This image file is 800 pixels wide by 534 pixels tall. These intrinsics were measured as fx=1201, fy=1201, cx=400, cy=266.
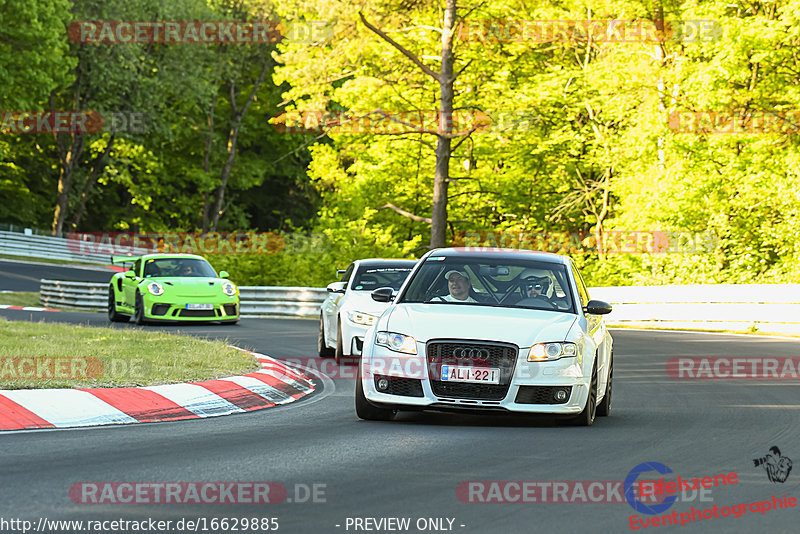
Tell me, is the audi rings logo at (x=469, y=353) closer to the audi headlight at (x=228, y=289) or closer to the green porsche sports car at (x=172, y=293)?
the green porsche sports car at (x=172, y=293)

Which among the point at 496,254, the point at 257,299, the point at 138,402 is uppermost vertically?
the point at 496,254

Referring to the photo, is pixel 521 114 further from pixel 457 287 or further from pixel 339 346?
pixel 457 287

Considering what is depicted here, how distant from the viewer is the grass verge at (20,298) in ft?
112

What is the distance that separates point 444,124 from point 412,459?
27265 millimetres

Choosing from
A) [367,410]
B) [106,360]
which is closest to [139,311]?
[106,360]

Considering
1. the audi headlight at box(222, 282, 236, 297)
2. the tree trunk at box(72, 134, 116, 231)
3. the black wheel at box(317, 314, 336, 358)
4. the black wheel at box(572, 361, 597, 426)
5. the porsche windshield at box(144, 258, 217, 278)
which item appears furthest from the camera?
the tree trunk at box(72, 134, 116, 231)

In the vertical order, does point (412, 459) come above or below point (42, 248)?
above

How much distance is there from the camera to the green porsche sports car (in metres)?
24.5

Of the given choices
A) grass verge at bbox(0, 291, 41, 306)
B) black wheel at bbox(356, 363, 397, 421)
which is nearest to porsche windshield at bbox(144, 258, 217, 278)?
grass verge at bbox(0, 291, 41, 306)

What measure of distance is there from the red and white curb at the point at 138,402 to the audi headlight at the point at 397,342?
1845 mm

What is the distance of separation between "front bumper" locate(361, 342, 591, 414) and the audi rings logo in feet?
0.26

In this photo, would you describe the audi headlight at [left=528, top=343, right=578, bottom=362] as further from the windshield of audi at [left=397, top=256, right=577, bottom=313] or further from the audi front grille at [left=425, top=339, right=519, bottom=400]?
the windshield of audi at [left=397, top=256, right=577, bottom=313]

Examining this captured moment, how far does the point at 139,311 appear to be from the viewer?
24.8 metres

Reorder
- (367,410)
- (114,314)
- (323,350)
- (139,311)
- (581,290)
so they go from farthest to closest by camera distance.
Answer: (114,314) < (139,311) < (323,350) < (581,290) < (367,410)
